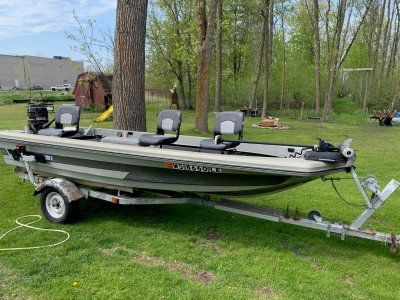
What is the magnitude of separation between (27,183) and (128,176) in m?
2.66

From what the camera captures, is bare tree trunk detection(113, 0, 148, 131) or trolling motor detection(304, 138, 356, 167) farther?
bare tree trunk detection(113, 0, 148, 131)

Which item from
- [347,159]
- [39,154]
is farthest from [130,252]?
[347,159]

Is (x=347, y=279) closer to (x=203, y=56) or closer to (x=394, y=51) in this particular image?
(x=203, y=56)

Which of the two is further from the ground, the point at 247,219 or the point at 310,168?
the point at 310,168

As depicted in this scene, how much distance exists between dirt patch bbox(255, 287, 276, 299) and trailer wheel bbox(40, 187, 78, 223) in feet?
7.01

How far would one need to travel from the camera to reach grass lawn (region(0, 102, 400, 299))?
8.67ft

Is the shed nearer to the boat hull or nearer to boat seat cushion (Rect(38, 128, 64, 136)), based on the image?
boat seat cushion (Rect(38, 128, 64, 136))

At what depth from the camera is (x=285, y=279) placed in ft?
9.19

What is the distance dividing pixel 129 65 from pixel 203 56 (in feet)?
15.6

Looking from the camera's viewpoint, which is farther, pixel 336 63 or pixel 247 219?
pixel 336 63

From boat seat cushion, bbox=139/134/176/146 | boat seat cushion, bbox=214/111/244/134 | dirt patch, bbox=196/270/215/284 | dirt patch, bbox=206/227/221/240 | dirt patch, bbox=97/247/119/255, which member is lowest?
dirt patch, bbox=206/227/221/240

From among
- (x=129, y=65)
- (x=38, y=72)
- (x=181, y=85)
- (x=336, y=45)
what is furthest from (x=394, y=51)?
(x=38, y=72)

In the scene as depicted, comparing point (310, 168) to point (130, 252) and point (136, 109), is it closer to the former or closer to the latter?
point (130, 252)

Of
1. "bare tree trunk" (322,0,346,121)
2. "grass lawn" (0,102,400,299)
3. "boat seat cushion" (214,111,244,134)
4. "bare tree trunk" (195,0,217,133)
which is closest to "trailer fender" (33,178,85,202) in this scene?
"grass lawn" (0,102,400,299)
